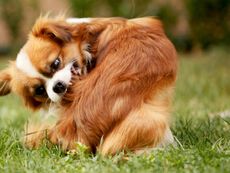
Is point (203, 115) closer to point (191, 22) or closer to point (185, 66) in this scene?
point (185, 66)

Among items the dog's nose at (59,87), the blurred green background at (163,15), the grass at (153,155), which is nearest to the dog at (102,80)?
the dog's nose at (59,87)

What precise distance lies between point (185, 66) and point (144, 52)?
6542 mm

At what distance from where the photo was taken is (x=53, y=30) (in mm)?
4332

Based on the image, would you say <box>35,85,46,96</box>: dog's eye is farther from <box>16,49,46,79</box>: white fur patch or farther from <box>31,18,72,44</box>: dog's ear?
<box>31,18,72,44</box>: dog's ear

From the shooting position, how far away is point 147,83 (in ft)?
13.4

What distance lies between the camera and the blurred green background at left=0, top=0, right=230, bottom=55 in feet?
40.8

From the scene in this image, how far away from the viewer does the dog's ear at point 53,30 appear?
169 inches

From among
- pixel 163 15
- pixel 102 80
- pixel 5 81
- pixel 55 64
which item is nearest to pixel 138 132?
pixel 102 80

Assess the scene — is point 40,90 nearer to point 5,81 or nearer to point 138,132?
point 5,81

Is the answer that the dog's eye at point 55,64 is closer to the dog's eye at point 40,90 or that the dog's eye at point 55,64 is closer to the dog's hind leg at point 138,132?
the dog's eye at point 40,90

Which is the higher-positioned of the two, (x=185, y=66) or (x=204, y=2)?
(x=204, y=2)

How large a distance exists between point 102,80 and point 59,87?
0.28 metres

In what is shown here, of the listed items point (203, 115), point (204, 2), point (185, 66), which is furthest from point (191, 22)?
point (203, 115)

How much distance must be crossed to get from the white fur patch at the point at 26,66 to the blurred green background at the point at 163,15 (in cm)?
765
